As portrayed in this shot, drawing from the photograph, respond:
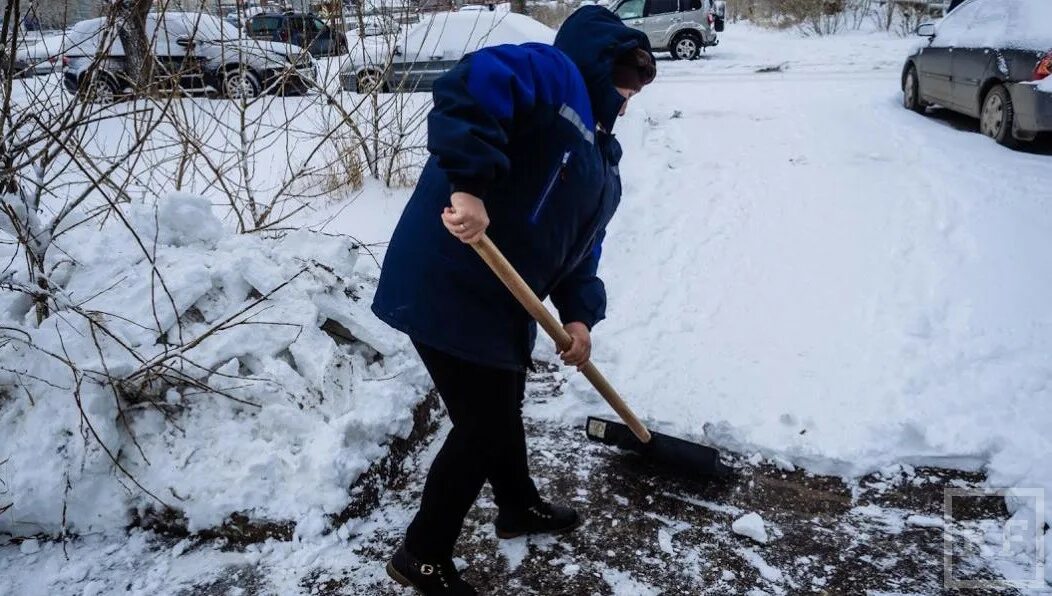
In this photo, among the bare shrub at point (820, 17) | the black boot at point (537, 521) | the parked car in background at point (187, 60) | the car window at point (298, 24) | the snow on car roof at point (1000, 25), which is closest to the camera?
the black boot at point (537, 521)

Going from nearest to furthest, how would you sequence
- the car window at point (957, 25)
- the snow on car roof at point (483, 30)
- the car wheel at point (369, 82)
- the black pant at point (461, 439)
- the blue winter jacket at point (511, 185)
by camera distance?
1. the blue winter jacket at point (511, 185)
2. the black pant at point (461, 439)
3. the car wheel at point (369, 82)
4. the car window at point (957, 25)
5. the snow on car roof at point (483, 30)

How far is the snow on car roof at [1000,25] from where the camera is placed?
5.71m

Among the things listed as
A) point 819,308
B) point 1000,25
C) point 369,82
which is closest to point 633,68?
point 819,308

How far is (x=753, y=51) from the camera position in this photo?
14.5m

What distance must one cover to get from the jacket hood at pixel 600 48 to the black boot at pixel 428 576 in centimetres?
127

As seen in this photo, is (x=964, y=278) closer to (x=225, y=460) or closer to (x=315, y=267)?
(x=315, y=267)

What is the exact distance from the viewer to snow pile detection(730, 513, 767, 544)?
2.23m

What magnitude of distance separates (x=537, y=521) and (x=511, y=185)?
1193mm

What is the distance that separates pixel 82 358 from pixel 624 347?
2.26 m

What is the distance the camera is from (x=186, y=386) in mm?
2467

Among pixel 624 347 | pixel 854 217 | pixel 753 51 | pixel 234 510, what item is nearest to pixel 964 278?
pixel 854 217

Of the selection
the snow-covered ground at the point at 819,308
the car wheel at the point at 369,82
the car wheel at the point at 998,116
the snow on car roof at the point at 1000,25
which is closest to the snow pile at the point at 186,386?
the snow-covered ground at the point at 819,308

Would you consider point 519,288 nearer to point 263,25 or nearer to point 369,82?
point 263,25

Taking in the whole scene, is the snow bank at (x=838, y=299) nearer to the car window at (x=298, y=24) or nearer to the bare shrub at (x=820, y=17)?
the car window at (x=298, y=24)
